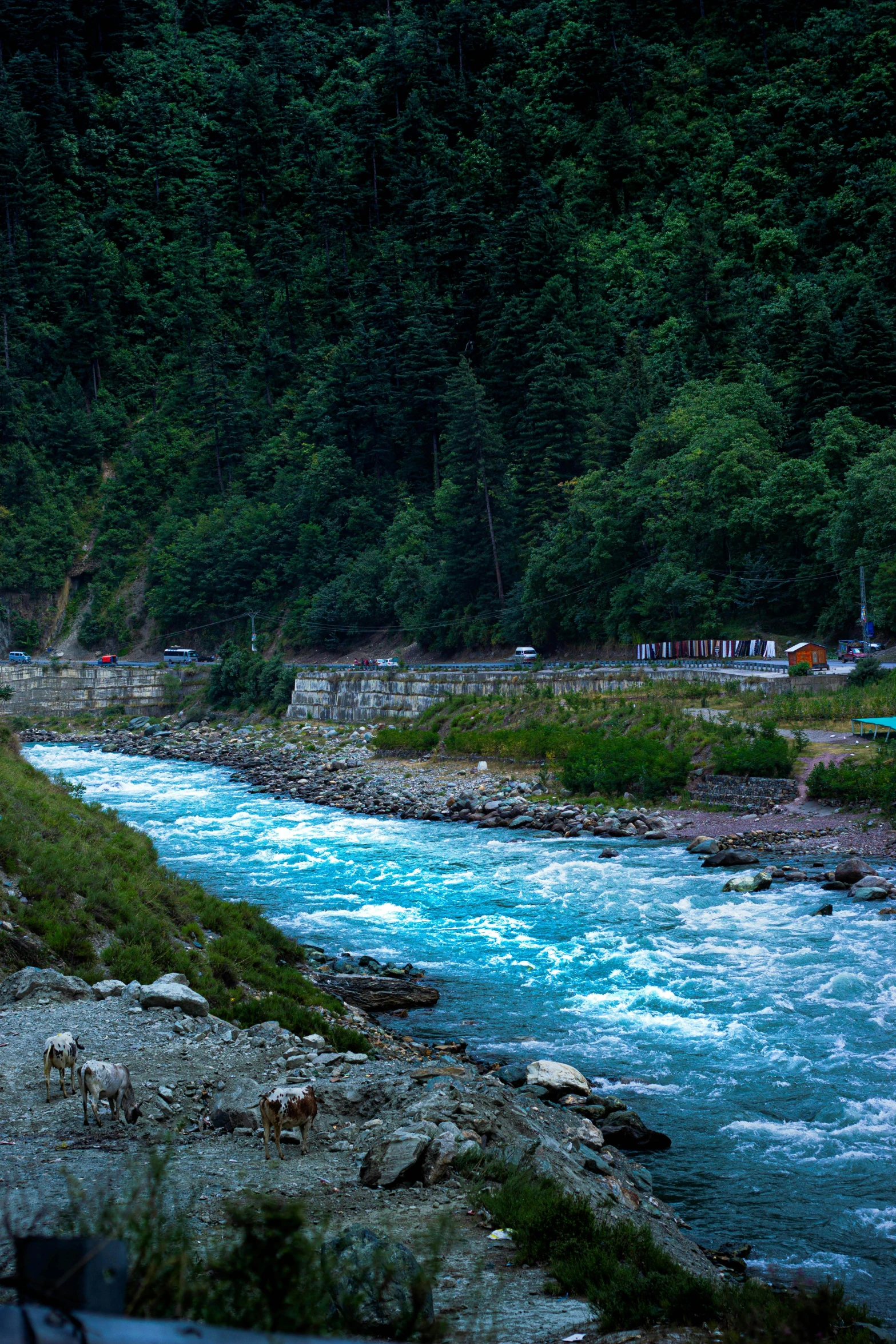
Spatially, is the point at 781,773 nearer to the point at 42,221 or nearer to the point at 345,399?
the point at 345,399

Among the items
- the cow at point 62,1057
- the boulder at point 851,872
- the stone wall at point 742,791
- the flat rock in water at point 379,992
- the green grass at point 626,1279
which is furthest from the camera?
the stone wall at point 742,791

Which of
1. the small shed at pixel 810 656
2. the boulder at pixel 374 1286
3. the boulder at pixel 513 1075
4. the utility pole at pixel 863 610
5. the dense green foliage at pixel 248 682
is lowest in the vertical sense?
the boulder at pixel 513 1075

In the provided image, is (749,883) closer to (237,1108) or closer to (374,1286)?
(237,1108)

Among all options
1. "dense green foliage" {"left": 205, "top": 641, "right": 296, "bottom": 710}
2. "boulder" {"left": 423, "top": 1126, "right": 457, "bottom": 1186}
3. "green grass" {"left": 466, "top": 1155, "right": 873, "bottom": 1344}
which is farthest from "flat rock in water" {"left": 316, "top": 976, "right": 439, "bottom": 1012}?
"dense green foliage" {"left": 205, "top": 641, "right": 296, "bottom": 710}

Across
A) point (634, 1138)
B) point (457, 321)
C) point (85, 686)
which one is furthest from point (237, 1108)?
point (457, 321)

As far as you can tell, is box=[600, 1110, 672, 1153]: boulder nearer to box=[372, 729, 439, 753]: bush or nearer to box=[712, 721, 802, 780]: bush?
box=[712, 721, 802, 780]: bush

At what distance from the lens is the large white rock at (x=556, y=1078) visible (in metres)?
11.2

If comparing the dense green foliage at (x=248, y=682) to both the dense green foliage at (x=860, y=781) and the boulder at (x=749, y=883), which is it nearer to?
the dense green foliage at (x=860, y=781)

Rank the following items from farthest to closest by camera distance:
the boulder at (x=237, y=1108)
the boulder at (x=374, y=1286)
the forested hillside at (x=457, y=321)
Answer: the forested hillside at (x=457, y=321) → the boulder at (x=237, y=1108) → the boulder at (x=374, y=1286)

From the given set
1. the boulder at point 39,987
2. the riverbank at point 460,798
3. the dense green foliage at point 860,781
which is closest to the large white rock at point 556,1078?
the boulder at point 39,987

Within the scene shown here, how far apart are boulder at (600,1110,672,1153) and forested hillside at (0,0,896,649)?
113ft

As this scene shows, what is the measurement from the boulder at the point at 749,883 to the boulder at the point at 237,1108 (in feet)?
46.8

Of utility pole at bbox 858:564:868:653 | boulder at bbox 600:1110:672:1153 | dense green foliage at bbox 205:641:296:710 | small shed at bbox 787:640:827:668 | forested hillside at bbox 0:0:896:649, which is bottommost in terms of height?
boulder at bbox 600:1110:672:1153

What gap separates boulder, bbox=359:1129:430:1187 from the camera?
7.64 meters
